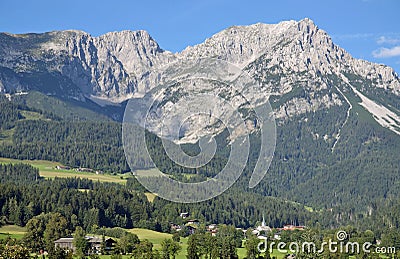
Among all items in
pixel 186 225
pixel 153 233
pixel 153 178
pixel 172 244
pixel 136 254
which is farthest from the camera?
pixel 186 225

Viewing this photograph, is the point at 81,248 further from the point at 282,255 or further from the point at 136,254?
the point at 282,255

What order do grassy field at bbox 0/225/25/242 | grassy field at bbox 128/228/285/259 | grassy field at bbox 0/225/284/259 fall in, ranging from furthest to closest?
grassy field at bbox 0/225/25/242 → grassy field at bbox 0/225/284/259 → grassy field at bbox 128/228/285/259

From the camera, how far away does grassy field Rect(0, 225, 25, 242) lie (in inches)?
5012

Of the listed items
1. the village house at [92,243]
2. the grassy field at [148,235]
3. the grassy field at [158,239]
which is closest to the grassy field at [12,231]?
the grassy field at [148,235]

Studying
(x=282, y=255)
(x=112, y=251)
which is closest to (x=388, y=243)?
(x=282, y=255)

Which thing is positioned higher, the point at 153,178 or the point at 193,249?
the point at 153,178

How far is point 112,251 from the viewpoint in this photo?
122 metres

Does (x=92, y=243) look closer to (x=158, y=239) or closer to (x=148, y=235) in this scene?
(x=158, y=239)

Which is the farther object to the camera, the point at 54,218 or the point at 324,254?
the point at 54,218

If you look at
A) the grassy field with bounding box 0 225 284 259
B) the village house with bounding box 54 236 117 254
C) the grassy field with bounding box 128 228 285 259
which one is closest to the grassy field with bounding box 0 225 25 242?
the grassy field with bounding box 0 225 284 259

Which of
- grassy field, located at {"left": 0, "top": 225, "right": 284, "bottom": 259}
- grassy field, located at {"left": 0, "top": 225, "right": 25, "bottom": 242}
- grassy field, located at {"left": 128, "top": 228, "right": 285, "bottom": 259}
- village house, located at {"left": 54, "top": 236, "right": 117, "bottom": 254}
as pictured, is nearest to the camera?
village house, located at {"left": 54, "top": 236, "right": 117, "bottom": 254}

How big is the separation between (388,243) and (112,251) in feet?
206

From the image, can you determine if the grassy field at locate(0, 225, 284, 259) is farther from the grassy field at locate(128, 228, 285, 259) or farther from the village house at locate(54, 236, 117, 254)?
the village house at locate(54, 236, 117, 254)

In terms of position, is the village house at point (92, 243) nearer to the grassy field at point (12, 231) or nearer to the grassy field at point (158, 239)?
the grassy field at point (158, 239)
